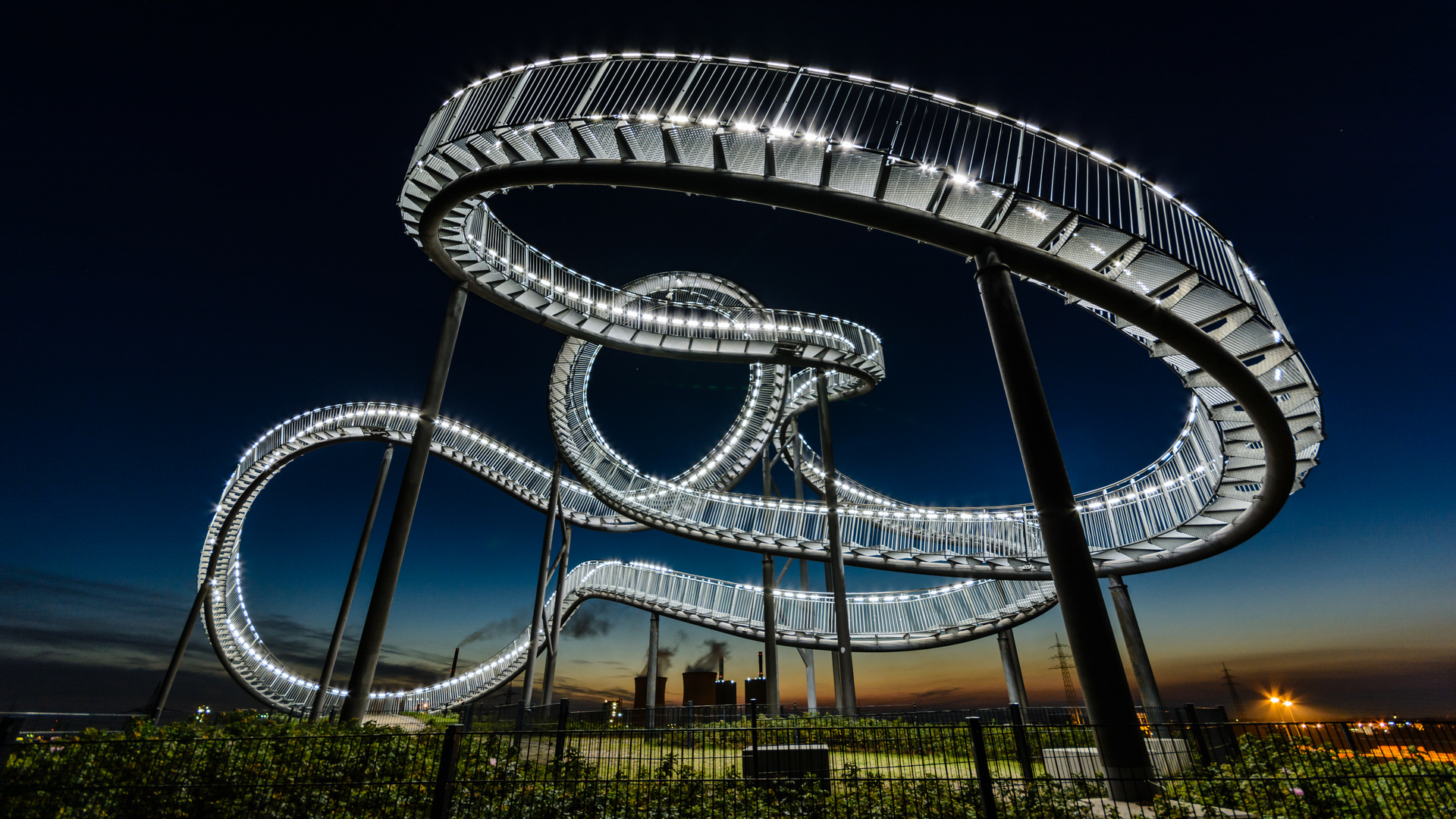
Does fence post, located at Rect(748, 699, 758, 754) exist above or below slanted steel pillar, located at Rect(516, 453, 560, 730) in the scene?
below

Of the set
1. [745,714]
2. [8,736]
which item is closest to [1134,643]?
[745,714]

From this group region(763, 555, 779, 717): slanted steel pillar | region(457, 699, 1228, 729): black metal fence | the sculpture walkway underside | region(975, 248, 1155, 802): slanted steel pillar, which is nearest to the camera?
region(975, 248, 1155, 802): slanted steel pillar

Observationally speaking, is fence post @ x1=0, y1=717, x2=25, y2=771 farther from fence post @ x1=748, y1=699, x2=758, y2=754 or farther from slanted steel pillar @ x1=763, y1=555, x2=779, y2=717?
slanted steel pillar @ x1=763, y1=555, x2=779, y2=717

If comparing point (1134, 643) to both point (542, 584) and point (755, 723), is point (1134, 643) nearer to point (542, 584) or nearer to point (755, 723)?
point (755, 723)

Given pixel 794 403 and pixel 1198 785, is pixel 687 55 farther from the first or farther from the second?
pixel 794 403

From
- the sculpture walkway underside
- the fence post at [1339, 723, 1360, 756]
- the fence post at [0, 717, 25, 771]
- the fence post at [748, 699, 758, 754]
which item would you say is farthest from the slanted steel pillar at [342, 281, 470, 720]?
the fence post at [1339, 723, 1360, 756]

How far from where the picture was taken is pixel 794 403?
24.9 metres

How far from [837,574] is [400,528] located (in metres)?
10.9

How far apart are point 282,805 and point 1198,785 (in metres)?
8.60

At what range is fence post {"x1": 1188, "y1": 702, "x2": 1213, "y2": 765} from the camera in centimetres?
612

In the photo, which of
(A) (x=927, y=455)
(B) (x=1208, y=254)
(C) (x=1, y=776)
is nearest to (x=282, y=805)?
(C) (x=1, y=776)

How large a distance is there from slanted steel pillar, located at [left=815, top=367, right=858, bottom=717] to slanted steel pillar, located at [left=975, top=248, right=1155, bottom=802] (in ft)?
25.9

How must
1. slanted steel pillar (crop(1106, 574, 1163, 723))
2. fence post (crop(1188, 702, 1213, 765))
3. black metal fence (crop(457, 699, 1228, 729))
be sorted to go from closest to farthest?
fence post (crop(1188, 702, 1213, 765))
black metal fence (crop(457, 699, 1228, 729))
slanted steel pillar (crop(1106, 574, 1163, 723))

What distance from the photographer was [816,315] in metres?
18.2
